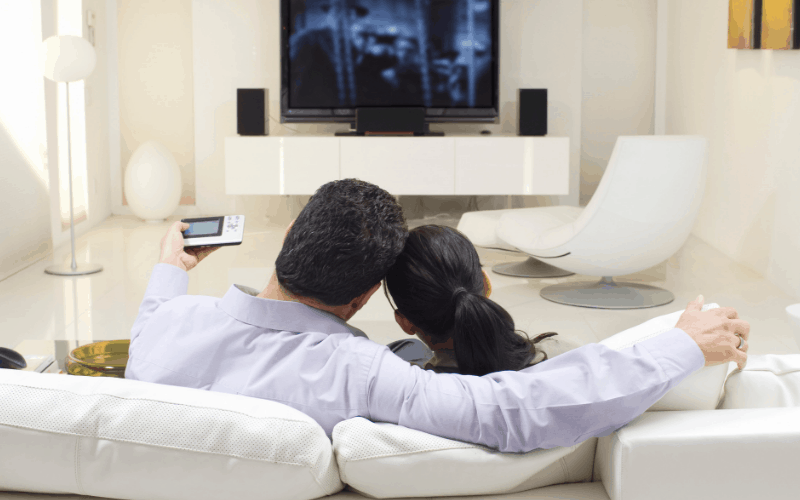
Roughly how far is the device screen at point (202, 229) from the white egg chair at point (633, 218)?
6.70 ft

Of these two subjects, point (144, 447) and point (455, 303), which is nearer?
point (144, 447)

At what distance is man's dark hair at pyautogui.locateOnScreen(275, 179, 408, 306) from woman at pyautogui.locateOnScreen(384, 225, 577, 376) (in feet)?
0.26

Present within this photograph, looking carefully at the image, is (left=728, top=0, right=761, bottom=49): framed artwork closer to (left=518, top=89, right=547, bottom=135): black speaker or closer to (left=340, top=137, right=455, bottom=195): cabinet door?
(left=518, top=89, right=547, bottom=135): black speaker

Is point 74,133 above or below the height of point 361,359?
above

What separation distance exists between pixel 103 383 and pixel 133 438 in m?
0.08

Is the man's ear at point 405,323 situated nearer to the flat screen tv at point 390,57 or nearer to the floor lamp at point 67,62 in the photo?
the floor lamp at point 67,62

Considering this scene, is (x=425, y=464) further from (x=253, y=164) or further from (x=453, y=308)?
(x=253, y=164)

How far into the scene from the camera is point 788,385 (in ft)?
3.08

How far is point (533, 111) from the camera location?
5.16 meters

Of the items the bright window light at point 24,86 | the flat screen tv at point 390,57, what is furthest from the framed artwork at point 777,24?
the bright window light at point 24,86

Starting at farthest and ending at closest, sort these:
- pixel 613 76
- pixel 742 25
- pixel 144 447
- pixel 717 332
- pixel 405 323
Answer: pixel 613 76 < pixel 742 25 < pixel 405 323 < pixel 717 332 < pixel 144 447

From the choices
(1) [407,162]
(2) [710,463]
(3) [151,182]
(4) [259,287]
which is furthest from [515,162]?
(2) [710,463]

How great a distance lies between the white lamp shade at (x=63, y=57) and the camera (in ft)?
12.8

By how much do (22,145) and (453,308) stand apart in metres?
3.77
